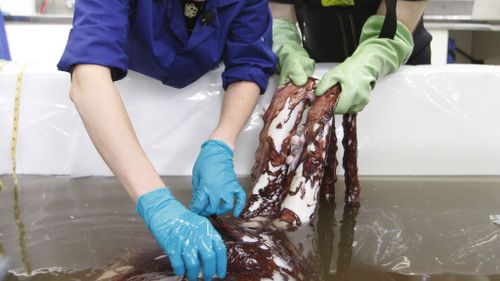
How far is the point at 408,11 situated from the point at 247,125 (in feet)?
2.05

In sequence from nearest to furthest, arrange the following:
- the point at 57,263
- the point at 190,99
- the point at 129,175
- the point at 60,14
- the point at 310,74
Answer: the point at 129,175, the point at 57,263, the point at 310,74, the point at 190,99, the point at 60,14

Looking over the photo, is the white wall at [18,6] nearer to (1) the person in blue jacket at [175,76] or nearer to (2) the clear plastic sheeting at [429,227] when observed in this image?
(1) the person in blue jacket at [175,76]

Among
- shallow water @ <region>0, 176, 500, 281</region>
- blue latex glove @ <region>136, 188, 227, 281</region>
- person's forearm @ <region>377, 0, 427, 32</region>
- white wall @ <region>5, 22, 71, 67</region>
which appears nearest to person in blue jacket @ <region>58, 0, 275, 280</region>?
blue latex glove @ <region>136, 188, 227, 281</region>

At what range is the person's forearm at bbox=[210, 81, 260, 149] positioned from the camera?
1.38 metres

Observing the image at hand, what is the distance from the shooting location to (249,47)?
150cm

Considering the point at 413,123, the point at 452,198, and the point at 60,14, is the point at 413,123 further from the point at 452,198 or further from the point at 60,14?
the point at 60,14

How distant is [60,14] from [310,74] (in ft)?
6.81

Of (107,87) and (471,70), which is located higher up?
(107,87)

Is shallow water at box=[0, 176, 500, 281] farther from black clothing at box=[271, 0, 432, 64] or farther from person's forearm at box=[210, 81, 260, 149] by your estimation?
black clothing at box=[271, 0, 432, 64]

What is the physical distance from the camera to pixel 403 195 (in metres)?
1.59

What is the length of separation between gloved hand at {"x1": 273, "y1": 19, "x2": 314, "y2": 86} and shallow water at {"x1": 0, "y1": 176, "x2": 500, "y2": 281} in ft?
1.27

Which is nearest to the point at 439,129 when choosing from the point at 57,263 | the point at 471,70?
the point at 471,70

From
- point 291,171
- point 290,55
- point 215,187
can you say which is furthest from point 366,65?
point 215,187

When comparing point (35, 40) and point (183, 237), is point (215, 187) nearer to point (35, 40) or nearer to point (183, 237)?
point (183, 237)
